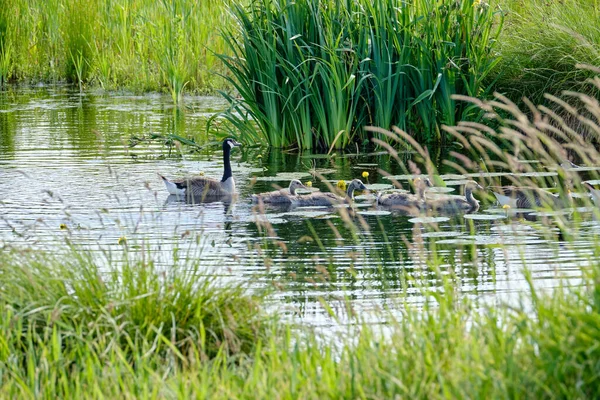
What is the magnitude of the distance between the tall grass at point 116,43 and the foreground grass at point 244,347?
45.5 feet

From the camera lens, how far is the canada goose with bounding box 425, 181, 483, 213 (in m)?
10.1

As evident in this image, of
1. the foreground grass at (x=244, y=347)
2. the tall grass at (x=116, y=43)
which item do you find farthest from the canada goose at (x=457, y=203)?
the tall grass at (x=116, y=43)

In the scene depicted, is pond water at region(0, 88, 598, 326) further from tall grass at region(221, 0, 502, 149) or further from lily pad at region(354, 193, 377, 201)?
tall grass at region(221, 0, 502, 149)

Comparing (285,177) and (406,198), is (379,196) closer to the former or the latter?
(406,198)

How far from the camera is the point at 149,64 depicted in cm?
2175

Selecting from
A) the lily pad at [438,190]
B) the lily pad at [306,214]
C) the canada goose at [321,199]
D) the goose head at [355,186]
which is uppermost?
the goose head at [355,186]

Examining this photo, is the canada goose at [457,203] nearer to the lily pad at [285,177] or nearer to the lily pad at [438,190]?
the lily pad at [438,190]

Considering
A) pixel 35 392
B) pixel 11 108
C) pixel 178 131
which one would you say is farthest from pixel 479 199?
pixel 11 108

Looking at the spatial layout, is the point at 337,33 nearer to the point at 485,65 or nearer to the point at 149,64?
the point at 485,65

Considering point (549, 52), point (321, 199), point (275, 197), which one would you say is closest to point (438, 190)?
point (321, 199)

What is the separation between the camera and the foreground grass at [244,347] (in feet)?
12.8

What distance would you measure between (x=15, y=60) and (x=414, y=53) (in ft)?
38.7

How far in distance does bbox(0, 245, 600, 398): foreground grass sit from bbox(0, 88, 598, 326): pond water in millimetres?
270

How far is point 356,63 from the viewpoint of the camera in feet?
43.4
